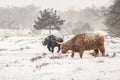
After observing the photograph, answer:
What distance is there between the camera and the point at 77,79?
970 centimetres

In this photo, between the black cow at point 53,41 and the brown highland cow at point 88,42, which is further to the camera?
the black cow at point 53,41

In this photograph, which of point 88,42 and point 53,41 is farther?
point 53,41

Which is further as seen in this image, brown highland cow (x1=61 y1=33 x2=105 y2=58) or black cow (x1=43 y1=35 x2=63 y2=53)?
black cow (x1=43 y1=35 x2=63 y2=53)

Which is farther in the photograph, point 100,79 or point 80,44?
point 80,44

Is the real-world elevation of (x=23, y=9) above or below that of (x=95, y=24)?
above

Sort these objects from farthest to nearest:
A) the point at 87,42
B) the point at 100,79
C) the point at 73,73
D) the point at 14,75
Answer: the point at 87,42 < the point at 14,75 < the point at 73,73 < the point at 100,79

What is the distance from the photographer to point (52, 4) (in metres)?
172

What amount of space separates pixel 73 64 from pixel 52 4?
161282 mm

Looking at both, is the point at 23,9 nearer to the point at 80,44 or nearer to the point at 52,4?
the point at 52,4

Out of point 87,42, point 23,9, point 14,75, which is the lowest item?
point 14,75

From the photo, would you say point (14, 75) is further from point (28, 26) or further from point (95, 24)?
point (28, 26)

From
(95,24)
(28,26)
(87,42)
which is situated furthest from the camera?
(28,26)

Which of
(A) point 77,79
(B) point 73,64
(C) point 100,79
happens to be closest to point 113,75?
(C) point 100,79

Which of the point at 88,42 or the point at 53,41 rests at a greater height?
the point at 88,42
